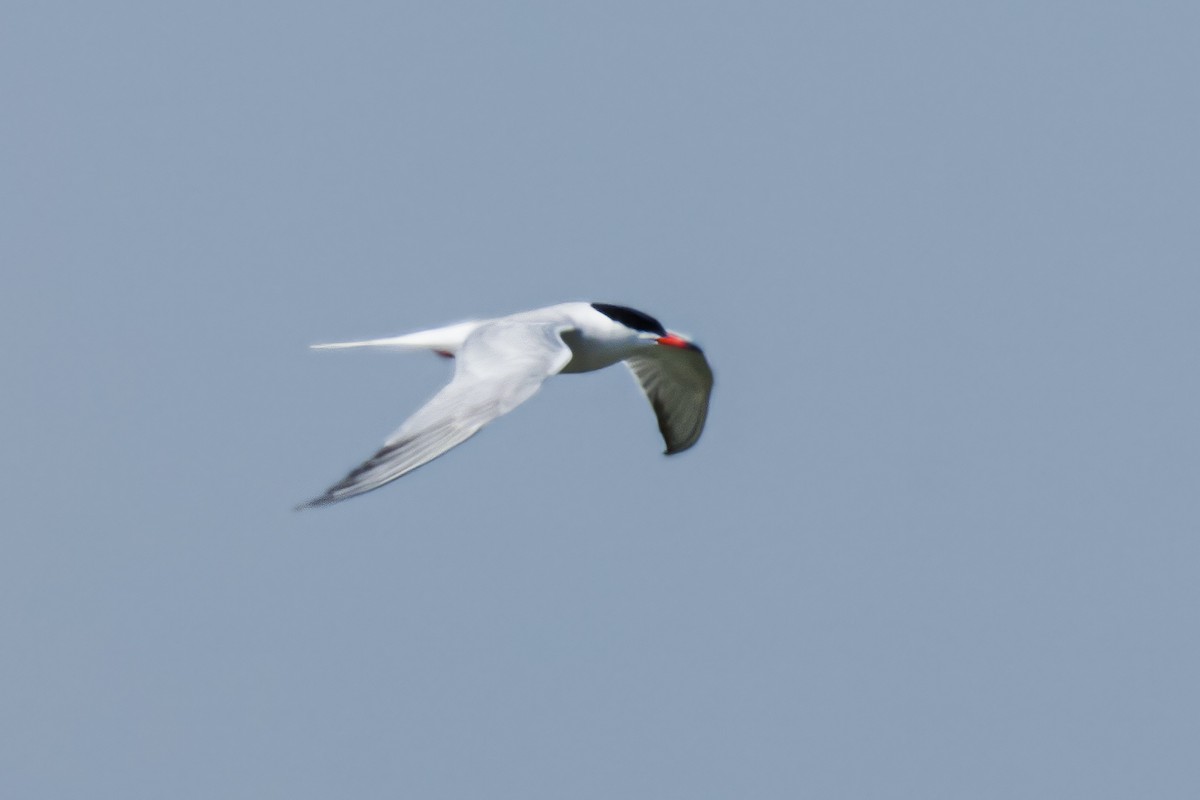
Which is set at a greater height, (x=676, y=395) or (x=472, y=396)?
(x=676, y=395)

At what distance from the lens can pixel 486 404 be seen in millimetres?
9453

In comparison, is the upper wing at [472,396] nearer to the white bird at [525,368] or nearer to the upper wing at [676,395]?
the white bird at [525,368]

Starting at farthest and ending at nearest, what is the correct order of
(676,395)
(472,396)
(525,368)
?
(676,395), (525,368), (472,396)

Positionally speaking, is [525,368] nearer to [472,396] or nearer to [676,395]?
[472,396]

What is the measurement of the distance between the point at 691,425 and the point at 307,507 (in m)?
7.48

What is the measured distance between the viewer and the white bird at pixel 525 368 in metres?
8.73

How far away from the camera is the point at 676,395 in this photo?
49.8 ft

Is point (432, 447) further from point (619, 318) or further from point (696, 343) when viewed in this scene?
point (696, 343)

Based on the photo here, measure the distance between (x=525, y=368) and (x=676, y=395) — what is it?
5.12m

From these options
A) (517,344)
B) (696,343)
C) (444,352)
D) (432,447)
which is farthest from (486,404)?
(696,343)

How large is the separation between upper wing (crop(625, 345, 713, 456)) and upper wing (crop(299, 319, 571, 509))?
3288 millimetres

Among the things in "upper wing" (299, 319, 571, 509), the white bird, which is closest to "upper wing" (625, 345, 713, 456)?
the white bird

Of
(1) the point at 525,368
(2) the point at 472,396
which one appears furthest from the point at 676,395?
(2) the point at 472,396

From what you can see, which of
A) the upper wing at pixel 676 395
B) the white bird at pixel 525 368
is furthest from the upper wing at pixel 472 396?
the upper wing at pixel 676 395
